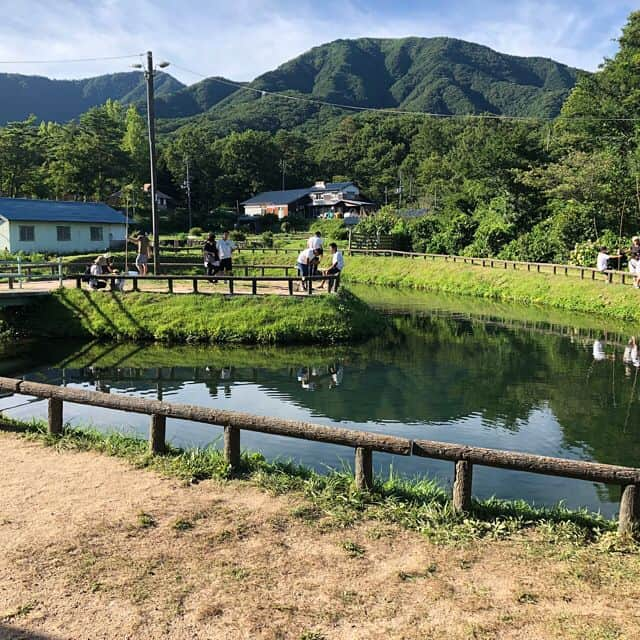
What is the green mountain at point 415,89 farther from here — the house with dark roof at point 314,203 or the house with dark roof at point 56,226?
the house with dark roof at point 56,226

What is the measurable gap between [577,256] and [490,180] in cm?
1240

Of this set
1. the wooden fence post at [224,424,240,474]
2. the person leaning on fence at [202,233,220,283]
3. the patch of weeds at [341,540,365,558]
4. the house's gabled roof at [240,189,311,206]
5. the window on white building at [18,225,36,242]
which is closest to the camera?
the patch of weeds at [341,540,365,558]

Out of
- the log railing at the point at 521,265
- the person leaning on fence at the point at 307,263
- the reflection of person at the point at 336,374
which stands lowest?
the reflection of person at the point at 336,374

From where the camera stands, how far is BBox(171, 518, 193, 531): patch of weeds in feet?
17.9

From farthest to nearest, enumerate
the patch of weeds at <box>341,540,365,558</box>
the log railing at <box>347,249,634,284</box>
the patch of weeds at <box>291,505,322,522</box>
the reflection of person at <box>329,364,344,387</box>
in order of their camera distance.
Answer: the log railing at <box>347,249,634,284</box> → the reflection of person at <box>329,364,344,387</box> → the patch of weeds at <box>291,505,322,522</box> → the patch of weeds at <box>341,540,365,558</box>

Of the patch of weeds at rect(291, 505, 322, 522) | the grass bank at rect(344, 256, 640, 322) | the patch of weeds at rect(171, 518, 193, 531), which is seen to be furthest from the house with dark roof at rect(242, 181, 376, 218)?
the patch of weeds at rect(171, 518, 193, 531)

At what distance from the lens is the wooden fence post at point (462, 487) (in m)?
5.74

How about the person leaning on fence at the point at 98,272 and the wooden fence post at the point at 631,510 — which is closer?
the wooden fence post at the point at 631,510

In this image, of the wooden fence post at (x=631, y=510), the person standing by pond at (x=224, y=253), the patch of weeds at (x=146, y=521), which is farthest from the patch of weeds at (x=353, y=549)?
the person standing by pond at (x=224, y=253)

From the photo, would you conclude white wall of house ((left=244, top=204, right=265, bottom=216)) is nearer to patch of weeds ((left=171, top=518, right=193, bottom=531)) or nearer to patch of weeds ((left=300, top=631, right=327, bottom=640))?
patch of weeds ((left=171, top=518, right=193, bottom=531))

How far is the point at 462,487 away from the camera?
→ 5.78 meters

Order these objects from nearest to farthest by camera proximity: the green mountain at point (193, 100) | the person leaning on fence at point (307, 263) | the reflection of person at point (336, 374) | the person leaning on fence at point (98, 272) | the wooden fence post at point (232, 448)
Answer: the wooden fence post at point (232, 448) < the reflection of person at point (336, 374) < the person leaning on fence at point (307, 263) < the person leaning on fence at point (98, 272) < the green mountain at point (193, 100)

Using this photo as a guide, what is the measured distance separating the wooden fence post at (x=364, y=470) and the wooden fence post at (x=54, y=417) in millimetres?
3984

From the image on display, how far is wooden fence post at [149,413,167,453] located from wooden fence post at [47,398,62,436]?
148 cm
